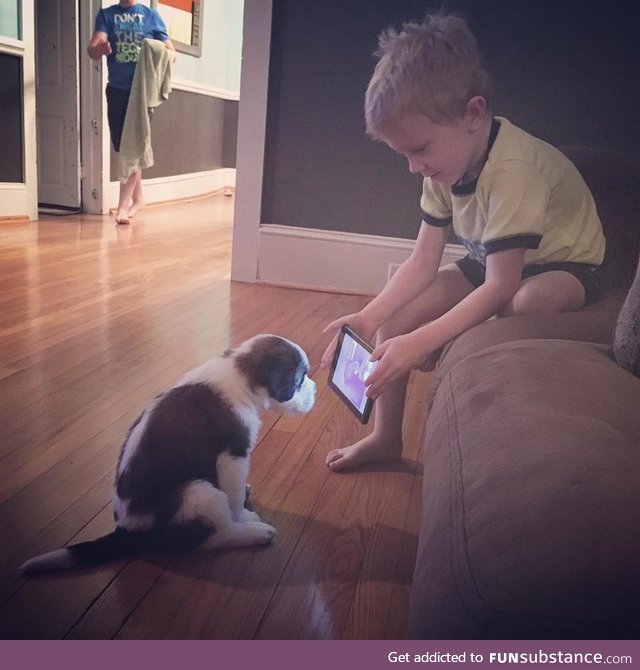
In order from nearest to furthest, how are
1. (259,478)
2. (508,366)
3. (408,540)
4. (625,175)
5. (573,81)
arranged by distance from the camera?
1. (508,366)
2. (408,540)
3. (259,478)
4. (625,175)
5. (573,81)

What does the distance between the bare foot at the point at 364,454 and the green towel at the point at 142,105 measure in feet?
10.2

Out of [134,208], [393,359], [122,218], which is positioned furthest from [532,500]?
[134,208]

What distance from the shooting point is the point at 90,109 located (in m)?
4.16

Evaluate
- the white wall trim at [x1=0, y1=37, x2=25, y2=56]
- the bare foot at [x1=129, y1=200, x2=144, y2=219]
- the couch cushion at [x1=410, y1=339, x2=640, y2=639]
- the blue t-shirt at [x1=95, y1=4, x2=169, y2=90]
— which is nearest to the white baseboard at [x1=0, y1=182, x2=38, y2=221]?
the bare foot at [x1=129, y1=200, x2=144, y2=219]

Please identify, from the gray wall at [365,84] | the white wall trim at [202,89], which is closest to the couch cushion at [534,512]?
the gray wall at [365,84]

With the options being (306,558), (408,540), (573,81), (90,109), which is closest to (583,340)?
(408,540)

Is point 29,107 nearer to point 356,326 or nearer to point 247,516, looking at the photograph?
point 356,326

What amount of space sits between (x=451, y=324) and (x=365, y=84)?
1.68m

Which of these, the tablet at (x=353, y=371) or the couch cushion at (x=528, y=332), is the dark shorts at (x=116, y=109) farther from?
the couch cushion at (x=528, y=332)

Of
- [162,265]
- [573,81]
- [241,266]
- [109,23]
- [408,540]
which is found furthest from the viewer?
[109,23]

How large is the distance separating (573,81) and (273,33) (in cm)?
110

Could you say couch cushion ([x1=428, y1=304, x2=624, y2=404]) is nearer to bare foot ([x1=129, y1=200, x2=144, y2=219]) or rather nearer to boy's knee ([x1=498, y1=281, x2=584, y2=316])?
boy's knee ([x1=498, y1=281, x2=584, y2=316])

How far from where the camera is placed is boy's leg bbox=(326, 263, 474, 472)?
1268 mm

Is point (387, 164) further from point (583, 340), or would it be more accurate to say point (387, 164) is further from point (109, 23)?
point (109, 23)
